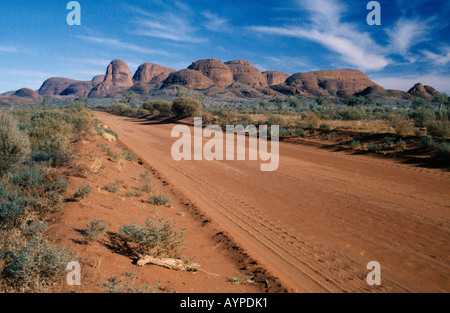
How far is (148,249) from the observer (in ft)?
13.6

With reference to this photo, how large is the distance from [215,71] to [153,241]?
160 meters

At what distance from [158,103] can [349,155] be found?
3980 centimetres

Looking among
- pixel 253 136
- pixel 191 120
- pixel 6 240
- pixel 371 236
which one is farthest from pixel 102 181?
pixel 191 120

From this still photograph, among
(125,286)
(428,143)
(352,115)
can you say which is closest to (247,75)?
(352,115)

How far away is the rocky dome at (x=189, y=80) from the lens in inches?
5301

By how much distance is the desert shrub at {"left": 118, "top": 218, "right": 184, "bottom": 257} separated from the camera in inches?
161

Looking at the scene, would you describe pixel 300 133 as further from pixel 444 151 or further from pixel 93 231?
pixel 93 231

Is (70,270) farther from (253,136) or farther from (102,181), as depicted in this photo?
(253,136)

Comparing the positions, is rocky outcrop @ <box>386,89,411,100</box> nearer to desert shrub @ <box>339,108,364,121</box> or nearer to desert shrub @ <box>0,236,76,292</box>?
desert shrub @ <box>339,108,364,121</box>

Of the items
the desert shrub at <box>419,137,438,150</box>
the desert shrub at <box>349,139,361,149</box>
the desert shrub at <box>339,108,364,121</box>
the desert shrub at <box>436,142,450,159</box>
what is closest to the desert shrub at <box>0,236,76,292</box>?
the desert shrub at <box>436,142,450,159</box>

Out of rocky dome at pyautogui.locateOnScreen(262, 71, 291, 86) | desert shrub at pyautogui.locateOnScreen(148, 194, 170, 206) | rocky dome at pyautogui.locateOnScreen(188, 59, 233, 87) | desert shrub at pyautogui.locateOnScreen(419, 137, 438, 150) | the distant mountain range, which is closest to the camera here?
desert shrub at pyautogui.locateOnScreen(148, 194, 170, 206)

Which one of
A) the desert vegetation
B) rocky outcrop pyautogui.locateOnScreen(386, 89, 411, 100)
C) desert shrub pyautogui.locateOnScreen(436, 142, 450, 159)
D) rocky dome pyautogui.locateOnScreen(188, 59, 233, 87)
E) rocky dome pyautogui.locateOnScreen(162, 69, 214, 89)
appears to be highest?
rocky dome pyautogui.locateOnScreen(188, 59, 233, 87)

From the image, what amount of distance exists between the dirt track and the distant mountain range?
102m

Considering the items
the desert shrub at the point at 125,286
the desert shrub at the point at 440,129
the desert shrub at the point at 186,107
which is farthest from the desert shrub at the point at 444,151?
the desert shrub at the point at 186,107
